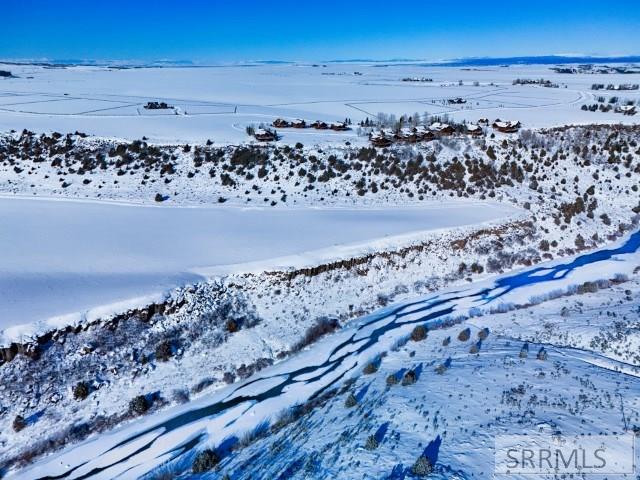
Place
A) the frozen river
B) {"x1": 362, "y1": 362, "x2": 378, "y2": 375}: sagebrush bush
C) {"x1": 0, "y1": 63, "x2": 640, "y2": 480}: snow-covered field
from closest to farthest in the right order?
the frozen river, {"x1": 0, "y1": 63, "x2": 640, "y2": 480}: snow-covered field, {"x1": 362, "y1": 362, "x2": 378, "y2": 375}: sagebrush bush

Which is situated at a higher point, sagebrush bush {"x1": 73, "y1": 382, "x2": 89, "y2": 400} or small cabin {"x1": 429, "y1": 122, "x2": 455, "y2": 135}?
small cabin {"x1": 429, "y1": 122, "x2": 455, "y2": 135}

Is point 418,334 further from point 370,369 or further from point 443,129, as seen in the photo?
point 443,129

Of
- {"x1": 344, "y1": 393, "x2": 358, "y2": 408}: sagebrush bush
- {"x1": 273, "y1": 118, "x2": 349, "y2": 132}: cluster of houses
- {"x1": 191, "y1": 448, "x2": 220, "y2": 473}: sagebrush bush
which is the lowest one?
{"x1": 191, "y1": 448, "x2": 220, "y2": 473}: sagebrush bush

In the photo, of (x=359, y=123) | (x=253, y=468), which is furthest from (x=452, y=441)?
(x=359, y=123)

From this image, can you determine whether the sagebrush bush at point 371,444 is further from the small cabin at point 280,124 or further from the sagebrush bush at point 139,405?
the small cabin at point 280,124

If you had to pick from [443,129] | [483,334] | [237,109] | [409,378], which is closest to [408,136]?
[443,129]

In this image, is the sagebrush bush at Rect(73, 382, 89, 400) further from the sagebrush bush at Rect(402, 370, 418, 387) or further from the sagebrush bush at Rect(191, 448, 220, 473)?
the sagebrush bush at Rect(402, 370, 418, 387)

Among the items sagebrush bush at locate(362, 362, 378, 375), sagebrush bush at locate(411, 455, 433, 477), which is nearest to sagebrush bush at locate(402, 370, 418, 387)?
sagebrush bush at locate(362, 362, 378, 375)
